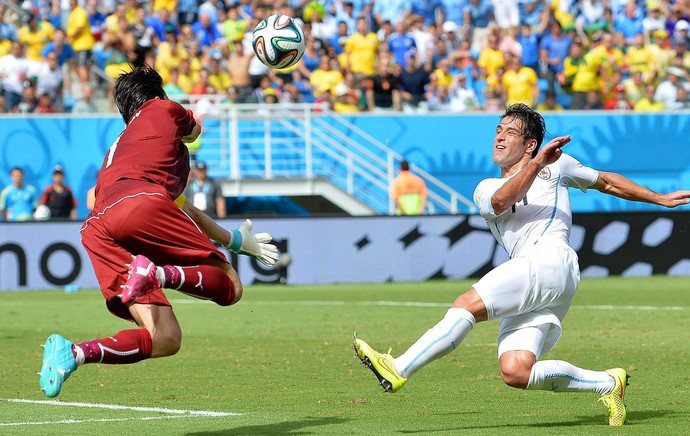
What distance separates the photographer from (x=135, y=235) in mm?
6949

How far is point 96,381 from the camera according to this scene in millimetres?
10172

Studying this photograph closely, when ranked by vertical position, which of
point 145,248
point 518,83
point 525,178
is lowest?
point 518,83

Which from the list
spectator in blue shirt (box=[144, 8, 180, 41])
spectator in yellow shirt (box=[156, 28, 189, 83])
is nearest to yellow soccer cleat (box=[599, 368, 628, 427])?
spectator in yellow shirt (box=[156, 28, 189, 83])

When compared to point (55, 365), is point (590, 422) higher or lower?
lower

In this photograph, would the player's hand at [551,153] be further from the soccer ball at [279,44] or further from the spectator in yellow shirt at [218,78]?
the spectator in yellow shirt at [218,78]

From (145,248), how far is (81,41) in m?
18.8

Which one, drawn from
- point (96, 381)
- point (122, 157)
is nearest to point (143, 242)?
point (122, 157)

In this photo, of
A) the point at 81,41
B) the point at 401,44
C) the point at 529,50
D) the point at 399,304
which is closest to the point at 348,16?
the point at 401,44

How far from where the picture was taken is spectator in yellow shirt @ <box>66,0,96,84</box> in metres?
A: 24.8

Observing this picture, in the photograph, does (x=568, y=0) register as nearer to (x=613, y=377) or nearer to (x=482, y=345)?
(x=482, y=345)

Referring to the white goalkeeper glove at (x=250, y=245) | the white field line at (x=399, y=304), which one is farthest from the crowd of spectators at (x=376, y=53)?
the white goalkeeper glove at (x=250, y=245)

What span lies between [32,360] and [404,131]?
15229 millimetres

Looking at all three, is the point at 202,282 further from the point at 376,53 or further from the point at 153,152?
the point at 376,53

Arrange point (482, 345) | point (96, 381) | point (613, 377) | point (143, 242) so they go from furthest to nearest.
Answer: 1. point (482, 345)
2. point (96, 381)
3. point (613, 377)
4. point (143, 242)
